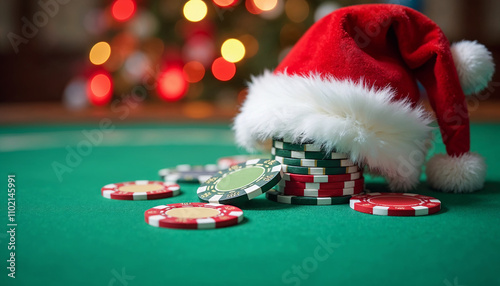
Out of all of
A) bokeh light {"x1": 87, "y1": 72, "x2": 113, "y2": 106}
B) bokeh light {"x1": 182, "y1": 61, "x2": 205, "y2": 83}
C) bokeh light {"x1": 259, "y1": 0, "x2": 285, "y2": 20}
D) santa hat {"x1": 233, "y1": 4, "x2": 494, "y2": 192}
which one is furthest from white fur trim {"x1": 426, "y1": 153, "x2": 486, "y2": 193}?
bokeh light {"x1": 87, "y1": 72, "x2": 113, "y2": 106}

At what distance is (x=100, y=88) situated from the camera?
501cm

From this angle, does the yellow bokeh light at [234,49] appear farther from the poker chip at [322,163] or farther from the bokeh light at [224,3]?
the poker chip at [322,163]

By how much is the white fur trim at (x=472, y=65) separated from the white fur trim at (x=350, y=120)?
10.1 inches

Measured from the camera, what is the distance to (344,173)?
1.56 metres

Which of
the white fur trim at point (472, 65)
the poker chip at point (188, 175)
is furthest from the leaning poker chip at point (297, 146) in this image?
the white fur trim at point (472, 65)

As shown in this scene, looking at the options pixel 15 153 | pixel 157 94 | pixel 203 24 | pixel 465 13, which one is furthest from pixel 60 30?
pixel 465 13

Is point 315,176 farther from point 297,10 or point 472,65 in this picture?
point 297,10

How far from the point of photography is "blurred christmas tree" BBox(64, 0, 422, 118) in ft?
14.8

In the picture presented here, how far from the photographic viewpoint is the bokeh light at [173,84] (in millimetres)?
4932

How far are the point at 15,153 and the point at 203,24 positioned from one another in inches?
96.7

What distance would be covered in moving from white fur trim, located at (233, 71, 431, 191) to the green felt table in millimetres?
183

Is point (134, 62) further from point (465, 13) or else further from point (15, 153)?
point (465, 13)

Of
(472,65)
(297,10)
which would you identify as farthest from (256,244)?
(297,10)

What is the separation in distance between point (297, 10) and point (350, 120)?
10.3 ft
